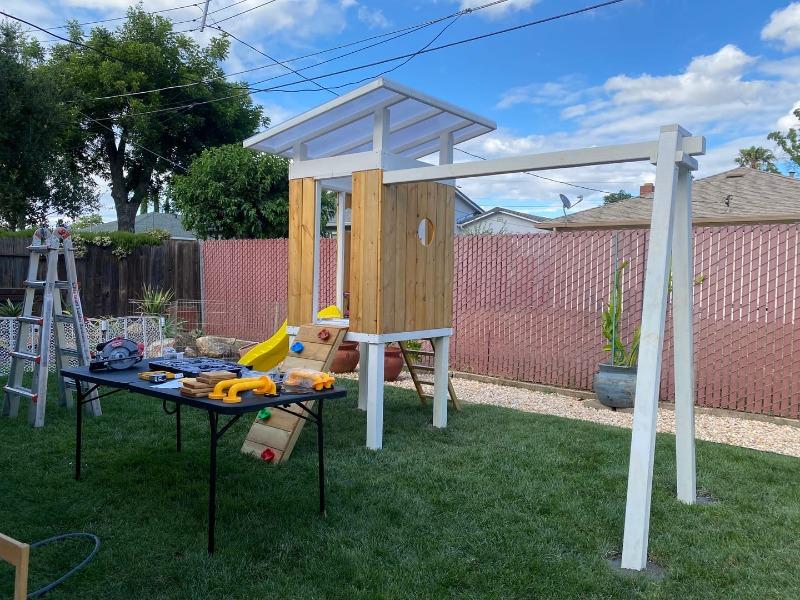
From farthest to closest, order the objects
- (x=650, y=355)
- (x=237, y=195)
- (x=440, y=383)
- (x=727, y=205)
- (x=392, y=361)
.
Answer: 1. (x=237, y=195)
2. (x=727, y=205)
3. (x=392, y=361)
4. (x=440, y=383)
5. (x=650, y=355)

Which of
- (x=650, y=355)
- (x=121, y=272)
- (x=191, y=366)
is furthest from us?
(x=121, y=272)

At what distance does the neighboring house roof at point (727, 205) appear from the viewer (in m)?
11.4

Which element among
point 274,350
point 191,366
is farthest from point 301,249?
point 191,366

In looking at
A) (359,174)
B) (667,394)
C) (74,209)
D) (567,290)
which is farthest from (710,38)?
Result: (74,209)

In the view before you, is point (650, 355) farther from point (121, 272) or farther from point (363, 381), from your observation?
point (121, 272)

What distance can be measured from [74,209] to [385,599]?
2285cm

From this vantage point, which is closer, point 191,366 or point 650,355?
point 650,355

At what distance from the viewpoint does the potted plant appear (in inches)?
275

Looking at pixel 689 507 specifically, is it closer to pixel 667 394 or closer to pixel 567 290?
pixel 667 394

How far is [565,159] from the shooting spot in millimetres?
3707

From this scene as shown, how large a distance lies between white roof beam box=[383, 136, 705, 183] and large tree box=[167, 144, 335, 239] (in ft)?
31.1

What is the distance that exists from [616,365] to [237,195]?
30.4 feet

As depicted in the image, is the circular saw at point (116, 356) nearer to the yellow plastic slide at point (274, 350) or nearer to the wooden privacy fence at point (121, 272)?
the yellow plastic slide at point (274, 350)

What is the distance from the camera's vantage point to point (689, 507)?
13.0 feet
